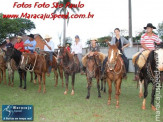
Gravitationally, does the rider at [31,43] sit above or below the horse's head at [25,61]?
above

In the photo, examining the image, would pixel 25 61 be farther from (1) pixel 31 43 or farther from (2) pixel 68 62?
(2) pixel 68 62

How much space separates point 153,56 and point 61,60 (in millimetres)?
4339

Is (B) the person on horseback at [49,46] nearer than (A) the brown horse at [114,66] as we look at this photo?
No

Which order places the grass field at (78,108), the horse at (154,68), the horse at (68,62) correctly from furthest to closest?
the horse at (68,62), the horse at (154,68), the grass field at (78,108)

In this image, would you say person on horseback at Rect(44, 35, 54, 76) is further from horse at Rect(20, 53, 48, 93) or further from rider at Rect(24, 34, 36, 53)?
horse at Rect(20, 53, 48, 93)

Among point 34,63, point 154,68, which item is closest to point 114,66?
point 154,68

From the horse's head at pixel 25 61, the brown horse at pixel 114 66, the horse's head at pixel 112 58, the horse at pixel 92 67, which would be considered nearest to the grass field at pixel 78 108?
the brown horse at pixel 114 66

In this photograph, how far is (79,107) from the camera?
716cm

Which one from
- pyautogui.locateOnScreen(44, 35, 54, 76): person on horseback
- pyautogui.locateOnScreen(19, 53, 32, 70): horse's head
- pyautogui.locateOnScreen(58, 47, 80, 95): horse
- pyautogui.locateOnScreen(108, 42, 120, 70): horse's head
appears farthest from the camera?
pyautogui.locateOnScreen(44, 35, 54, 76): person on horseback

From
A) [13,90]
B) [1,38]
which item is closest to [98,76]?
[13,90]

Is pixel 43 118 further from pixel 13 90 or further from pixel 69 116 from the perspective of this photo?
pixel 13 90

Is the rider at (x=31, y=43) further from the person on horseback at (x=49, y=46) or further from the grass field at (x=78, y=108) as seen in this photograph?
the grass field at (x=78, y=108)

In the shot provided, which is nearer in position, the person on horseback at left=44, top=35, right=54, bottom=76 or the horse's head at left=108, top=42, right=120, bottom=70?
the horse's head at left=108, top=42, right=120, bottom=70

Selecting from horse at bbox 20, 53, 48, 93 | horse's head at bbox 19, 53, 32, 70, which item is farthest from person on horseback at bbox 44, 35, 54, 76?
horse's head at bbox 19, 53, 32, 70
